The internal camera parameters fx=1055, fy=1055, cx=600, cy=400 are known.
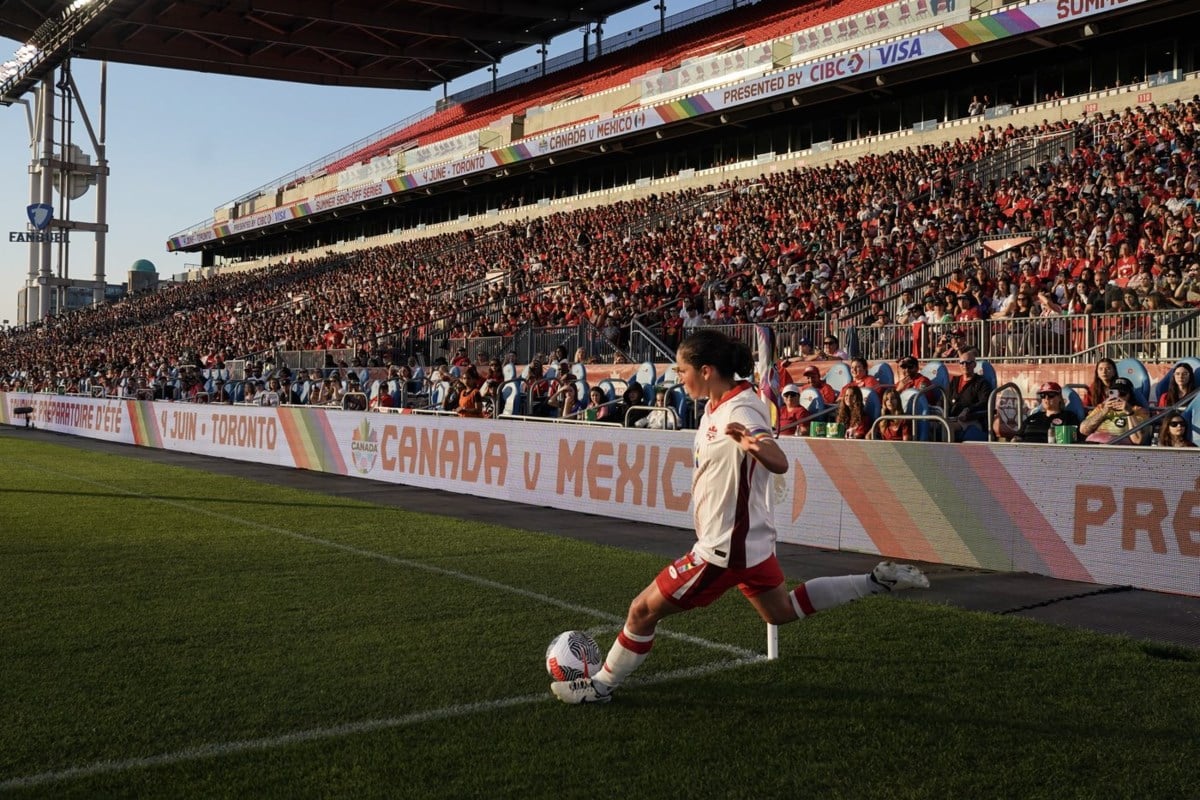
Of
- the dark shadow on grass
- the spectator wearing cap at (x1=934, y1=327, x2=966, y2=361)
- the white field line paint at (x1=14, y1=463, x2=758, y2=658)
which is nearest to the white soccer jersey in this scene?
the white field line paint at (x1=14, y1=463, x2=758, y2=658)

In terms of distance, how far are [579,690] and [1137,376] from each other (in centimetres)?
799

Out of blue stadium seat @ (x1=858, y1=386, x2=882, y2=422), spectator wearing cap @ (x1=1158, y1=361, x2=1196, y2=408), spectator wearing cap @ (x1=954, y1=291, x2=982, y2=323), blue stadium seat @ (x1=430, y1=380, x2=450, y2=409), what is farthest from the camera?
blue stadium seat @ (x1=430, y1=380, x2=450, y2=409)

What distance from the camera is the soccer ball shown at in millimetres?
4996

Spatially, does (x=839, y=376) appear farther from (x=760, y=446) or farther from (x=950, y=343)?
(x=760, y=446)

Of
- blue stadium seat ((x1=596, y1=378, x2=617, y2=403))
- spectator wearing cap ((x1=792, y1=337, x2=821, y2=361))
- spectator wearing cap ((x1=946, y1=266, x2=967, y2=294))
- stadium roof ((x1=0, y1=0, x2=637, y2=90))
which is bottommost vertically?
blue stadium seat ((x1=596, y1=378, x2=617, y2=403))

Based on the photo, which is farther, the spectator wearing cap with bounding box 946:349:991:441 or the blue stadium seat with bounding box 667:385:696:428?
the blue stadium seat with bounding box 667:385:696:428

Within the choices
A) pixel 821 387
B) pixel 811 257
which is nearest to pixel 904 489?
pixel 821 387

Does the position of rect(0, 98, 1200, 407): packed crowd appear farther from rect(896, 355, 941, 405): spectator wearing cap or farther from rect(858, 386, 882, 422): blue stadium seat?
rect(858, 386, 882, 422): blue stadium seat

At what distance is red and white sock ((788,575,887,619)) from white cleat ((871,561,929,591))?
67mm

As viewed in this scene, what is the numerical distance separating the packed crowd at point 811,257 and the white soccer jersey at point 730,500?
10.1 m

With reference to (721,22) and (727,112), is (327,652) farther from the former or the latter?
(721,22)

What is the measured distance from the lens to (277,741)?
14.7 feet

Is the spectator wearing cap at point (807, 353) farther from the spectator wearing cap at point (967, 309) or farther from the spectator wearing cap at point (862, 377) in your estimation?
the spectator wearing cap at point (862, 377)

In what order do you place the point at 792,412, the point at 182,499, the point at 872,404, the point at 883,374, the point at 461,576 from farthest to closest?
the point at 182,499
the point at 883,374
the point at 792,412
the point at 872,404
the point at 461,576
